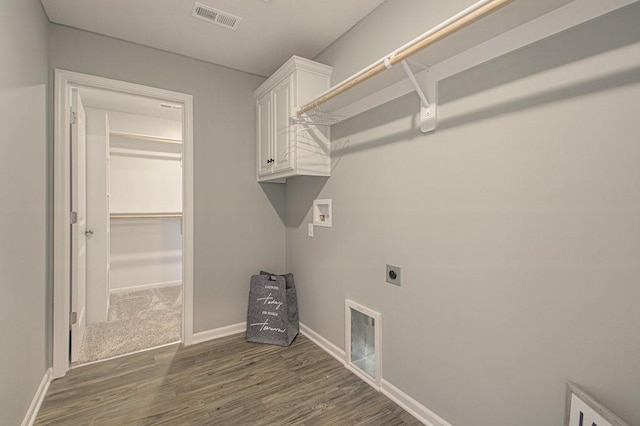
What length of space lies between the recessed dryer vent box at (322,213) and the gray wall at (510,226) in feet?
1.25

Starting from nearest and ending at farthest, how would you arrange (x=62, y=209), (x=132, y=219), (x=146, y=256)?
(x=62, y=209) < (x=132, y=219) < (x=146, y=256)

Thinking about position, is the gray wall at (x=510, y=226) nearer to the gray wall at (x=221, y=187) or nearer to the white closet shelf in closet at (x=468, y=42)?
the white closet shelf in closet at (x=468, y=42)

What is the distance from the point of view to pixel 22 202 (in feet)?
5.23

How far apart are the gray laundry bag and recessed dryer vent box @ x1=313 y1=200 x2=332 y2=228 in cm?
69

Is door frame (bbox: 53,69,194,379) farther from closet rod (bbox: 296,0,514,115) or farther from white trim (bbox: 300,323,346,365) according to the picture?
closet rod (bbox: 296,0,514,115)

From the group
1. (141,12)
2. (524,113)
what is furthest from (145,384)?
(524,113)

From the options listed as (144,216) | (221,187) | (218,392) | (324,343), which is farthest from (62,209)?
(324,343)

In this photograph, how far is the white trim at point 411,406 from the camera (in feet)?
5.38

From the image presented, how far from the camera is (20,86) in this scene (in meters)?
1.56

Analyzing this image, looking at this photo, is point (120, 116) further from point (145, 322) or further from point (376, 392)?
point (376, 392)

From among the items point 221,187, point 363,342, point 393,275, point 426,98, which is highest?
point 426,98

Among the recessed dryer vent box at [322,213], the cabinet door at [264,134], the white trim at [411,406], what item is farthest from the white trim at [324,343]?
the cabinet door at [264,134]

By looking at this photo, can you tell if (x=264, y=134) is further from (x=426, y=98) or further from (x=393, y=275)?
(x=393, y=275)

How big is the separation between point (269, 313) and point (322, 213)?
3.43 feet
